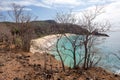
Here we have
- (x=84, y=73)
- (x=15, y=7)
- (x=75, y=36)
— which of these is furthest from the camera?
(x=15, y=7)

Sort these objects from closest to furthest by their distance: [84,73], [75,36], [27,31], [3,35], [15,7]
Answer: [84,73] → [75,36] → [27,31] → [15,7] → [3,35]

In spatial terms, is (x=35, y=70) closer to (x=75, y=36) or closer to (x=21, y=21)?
(x=75, y=36)

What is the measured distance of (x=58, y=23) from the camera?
2027cm

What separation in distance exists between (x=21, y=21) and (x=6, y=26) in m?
22.2

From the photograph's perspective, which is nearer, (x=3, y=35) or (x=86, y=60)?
(x=86, y=60)

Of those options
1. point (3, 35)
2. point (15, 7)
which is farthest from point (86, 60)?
point (3, 35)

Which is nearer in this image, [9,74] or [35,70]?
[9,74]

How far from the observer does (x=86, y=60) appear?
71.9ft

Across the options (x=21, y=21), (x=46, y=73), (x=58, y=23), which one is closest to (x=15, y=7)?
(x=21, y=21)

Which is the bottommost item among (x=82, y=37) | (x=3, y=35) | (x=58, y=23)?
(x=3, y=35)

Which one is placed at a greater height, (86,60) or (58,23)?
(58,23)

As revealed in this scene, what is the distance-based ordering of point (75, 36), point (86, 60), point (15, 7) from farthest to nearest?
point (15, 7)
point (86, 60)
point (75, 36)

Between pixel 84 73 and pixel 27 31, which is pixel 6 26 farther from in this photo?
pixel 84 73

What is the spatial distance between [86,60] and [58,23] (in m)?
4.77
